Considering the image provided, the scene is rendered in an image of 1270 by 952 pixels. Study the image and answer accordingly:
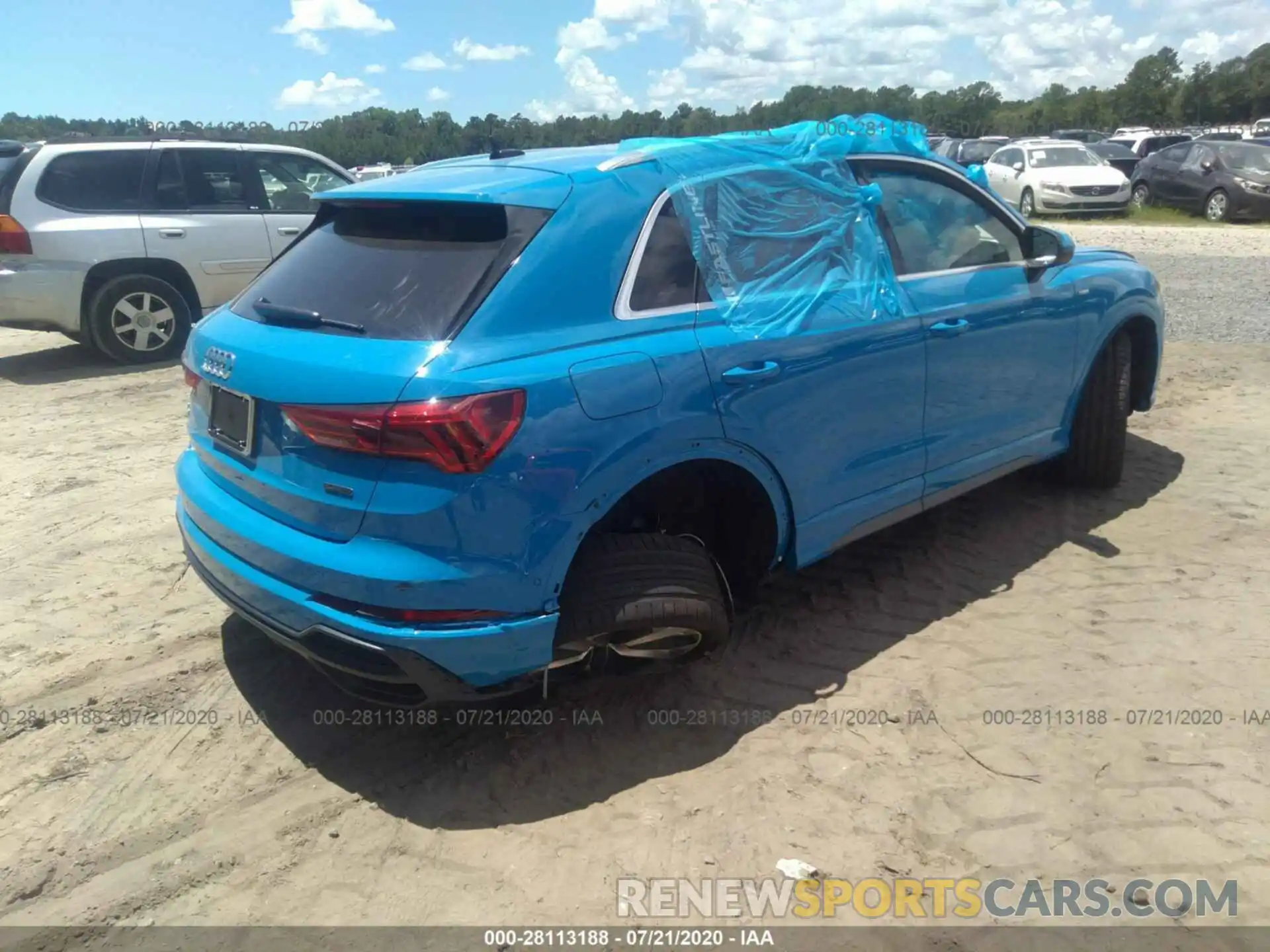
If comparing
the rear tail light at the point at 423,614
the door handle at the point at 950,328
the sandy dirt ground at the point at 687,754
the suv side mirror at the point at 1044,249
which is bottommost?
the sandy dirt ground at the point at 687,754

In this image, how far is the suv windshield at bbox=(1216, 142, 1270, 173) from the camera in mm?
18094

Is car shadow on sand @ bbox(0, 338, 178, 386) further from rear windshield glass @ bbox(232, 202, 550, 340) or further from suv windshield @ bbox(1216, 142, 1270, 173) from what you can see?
suv windshield @ bbox(1216, 142, 1270, 173)

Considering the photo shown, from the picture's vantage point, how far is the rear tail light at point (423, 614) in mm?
2693

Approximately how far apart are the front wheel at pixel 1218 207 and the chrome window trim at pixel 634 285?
18964mm

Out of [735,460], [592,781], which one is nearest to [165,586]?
[592,781]

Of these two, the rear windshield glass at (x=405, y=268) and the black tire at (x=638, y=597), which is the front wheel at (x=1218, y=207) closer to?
the black tire at (x=638, y=597)

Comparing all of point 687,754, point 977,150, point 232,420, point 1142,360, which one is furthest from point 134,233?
point 977,150

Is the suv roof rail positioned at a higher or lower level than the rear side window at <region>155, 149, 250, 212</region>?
higher

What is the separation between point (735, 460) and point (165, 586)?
102 inches

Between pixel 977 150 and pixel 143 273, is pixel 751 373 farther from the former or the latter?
pixel 977 150

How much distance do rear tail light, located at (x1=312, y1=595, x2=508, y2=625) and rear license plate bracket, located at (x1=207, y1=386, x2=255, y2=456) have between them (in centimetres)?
64

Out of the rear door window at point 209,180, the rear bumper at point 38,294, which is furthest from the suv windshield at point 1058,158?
the rear bumper at point 38,294

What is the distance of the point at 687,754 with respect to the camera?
3.21 m

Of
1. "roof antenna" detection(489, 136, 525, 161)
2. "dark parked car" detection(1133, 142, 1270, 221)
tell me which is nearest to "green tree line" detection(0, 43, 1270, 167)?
"roof antenna" detection(489, 136, 525, 161)
